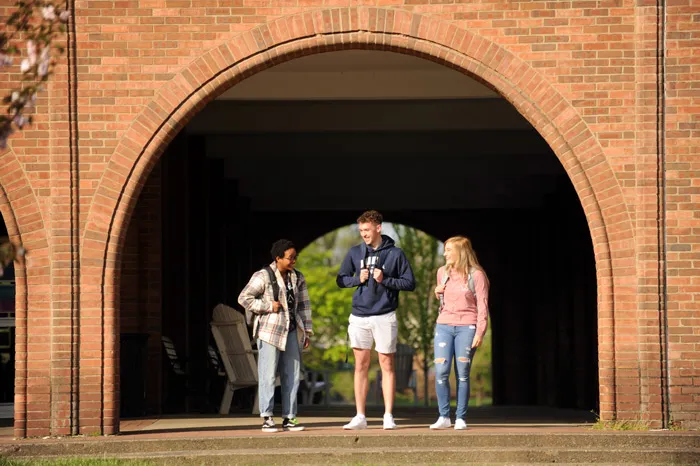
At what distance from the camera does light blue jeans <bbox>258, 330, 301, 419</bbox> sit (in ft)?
33.2

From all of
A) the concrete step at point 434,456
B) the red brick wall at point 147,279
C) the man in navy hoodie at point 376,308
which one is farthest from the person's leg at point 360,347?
the red brick wall at point 147,279

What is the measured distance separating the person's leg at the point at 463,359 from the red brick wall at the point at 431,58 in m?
1.18

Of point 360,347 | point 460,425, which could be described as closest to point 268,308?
point 360,347

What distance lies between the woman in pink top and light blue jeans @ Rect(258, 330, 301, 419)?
1.16 metres

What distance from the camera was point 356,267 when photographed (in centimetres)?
1024

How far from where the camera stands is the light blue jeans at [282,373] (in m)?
10.1

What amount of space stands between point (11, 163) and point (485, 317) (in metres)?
4.07

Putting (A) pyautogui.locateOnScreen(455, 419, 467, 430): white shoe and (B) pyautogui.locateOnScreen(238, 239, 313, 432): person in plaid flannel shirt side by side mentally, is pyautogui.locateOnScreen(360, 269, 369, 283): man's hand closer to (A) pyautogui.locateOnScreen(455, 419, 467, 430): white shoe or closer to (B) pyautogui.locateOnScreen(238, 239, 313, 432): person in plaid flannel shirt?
(B) pyautogui.locateOnScreen(238, 239, 313, 432): person in plaid flannel shirt

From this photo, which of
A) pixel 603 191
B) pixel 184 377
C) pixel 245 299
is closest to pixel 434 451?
pixel 245 299

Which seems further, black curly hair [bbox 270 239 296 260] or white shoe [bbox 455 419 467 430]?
black curly hair [bbox 270 239 296 260]

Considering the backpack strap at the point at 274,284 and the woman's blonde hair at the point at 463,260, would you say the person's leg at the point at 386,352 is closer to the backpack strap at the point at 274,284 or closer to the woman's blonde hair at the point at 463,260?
the woman's blonde hair at the point at 463,260

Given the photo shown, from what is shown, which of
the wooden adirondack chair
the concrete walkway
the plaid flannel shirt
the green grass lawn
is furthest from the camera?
the wooden adirondack chair

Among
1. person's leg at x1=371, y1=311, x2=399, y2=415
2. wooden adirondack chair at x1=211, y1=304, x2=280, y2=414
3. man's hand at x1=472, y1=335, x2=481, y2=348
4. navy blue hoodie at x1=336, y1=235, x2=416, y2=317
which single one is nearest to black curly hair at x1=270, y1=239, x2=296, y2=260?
navy blue hoodie at x1=336, y1=235, x2=416, y2=317

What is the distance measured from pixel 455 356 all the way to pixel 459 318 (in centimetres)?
31
